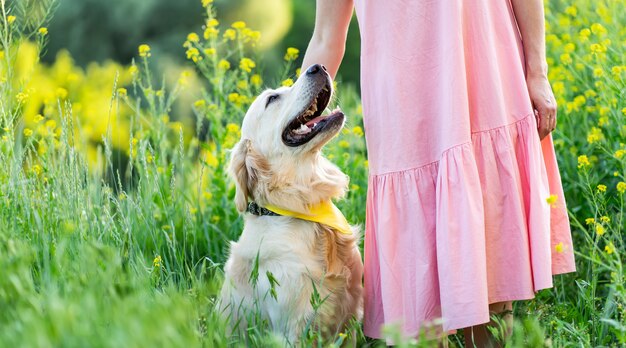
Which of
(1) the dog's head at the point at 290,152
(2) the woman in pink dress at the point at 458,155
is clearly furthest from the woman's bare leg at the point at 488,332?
(1) the dog's head at the point at 290,152

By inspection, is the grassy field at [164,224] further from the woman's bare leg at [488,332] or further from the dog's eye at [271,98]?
the dog's eye at [271,98]

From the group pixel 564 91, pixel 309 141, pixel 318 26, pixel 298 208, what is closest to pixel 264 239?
pixel 298 208

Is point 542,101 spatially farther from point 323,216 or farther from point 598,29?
point 598,29

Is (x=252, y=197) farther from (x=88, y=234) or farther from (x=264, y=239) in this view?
(x=88, y=234)

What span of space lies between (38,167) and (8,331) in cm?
164

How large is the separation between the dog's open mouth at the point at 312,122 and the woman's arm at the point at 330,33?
120 mm

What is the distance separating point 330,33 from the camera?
10.3 feet

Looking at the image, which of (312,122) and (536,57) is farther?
(312,122)

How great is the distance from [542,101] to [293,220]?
0.97 m

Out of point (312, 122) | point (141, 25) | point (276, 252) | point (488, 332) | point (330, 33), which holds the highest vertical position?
point (141, 25)

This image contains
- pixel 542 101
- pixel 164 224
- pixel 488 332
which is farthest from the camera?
pixel 164 224

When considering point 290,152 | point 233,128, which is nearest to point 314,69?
point 290,152

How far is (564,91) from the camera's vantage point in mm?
4562

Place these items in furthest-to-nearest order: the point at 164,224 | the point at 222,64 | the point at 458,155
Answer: the point at 222,64
the point at 164,224
the point at 458,155
